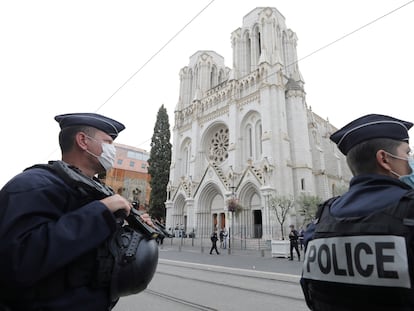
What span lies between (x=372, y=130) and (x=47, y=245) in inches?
82.4

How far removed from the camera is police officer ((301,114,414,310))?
51.2 inches

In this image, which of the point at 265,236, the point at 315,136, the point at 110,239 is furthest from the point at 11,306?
the point at 315,136

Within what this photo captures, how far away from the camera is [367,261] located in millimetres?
1409

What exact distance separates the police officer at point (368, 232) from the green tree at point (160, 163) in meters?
38.1

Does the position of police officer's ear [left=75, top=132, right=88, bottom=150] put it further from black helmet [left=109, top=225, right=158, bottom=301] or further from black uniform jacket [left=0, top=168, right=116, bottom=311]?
black helmet [left=109, top=225, right=158, bottom=301]

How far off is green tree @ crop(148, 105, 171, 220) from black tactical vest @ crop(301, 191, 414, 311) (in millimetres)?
38153

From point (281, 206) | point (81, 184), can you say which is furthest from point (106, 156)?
point (281, 206)

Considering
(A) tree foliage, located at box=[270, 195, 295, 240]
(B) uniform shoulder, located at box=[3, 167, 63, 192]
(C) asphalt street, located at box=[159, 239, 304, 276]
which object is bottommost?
(C) asphalt street, located at box=[159, 239, 304, 276]

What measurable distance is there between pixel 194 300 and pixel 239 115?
93.0ft

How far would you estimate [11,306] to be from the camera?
1214mm

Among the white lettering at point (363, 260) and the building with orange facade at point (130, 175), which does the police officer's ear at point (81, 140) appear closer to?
the white lettering at point (363, 260)

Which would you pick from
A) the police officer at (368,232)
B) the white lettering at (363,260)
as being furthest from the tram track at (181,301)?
the white lettering at (363,260)

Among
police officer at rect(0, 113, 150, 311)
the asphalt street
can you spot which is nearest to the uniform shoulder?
police officer at rect(0, 113, 150, 311)

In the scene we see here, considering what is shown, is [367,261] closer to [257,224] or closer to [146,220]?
[146,220]
